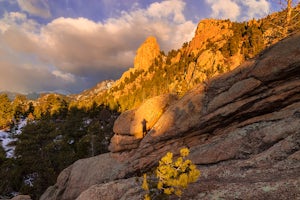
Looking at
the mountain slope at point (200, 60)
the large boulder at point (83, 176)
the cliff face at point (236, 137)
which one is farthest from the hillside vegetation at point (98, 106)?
the large boulder at point (83, 176)

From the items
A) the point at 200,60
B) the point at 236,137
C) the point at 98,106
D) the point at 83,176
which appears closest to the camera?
the point at 236,137

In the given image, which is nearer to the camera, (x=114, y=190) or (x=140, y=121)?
(x=114, y=190)

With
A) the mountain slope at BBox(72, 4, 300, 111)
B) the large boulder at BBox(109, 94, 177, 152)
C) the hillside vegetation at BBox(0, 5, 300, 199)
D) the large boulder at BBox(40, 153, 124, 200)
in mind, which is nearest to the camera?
the large boulder at BBox(109, 94, 177, 152)

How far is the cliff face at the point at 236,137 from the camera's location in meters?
12.3

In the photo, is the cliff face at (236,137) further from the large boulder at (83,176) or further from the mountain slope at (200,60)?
the mountain slope at (200,60)

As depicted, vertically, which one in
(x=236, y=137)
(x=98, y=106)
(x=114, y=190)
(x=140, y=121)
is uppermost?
(x=98, y=106)

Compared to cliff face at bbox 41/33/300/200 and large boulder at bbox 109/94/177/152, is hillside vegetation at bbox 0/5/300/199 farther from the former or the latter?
large boulder at bbox 109/94/177/152

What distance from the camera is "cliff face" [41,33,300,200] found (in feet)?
40.3

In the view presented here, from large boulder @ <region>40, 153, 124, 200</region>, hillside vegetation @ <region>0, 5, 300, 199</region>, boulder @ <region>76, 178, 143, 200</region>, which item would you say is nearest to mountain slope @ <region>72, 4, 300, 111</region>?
hillside vegetation @ <region>0, 5, 300, 199</region>

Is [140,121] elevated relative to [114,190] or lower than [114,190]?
elevated

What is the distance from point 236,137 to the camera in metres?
19.1

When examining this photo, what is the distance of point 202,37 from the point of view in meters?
151

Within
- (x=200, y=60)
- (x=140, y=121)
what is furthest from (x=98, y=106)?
(x=140, y=121)

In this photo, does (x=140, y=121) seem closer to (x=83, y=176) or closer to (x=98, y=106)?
(x=83, y=176)
